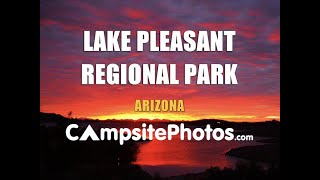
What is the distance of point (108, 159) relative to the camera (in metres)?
4.70

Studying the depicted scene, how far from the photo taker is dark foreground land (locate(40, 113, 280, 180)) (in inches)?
181

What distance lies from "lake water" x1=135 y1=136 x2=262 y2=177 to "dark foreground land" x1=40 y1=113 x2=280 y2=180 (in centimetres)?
5

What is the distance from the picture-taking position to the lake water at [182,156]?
447 centimetres

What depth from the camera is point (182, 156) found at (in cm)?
453

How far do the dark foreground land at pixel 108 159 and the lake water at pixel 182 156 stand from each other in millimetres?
52

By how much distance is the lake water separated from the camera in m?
4.47

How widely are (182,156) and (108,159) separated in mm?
755
